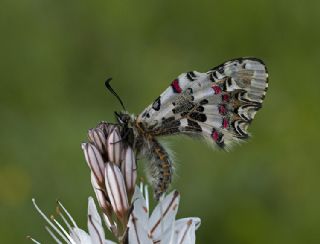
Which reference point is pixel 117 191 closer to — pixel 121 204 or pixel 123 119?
pixel 121 204

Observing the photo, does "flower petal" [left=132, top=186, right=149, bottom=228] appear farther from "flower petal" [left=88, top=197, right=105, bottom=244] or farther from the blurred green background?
the blurred green background

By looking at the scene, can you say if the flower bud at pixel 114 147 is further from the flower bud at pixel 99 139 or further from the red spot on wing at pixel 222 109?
the red spot on wing at pixel 222 109

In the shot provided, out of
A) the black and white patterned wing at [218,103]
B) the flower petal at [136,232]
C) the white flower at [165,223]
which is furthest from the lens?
the black and white patterned wing at [218,103]

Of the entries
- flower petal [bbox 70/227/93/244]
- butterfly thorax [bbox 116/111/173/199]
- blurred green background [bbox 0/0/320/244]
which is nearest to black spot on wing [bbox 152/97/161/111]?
butterfly thorax [bbox 116/111/173/199]

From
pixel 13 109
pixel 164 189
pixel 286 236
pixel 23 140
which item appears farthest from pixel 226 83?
pixel 13 109

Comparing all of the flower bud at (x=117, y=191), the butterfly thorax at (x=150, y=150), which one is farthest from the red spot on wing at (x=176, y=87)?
the flower bud at (x=117, y=191)
